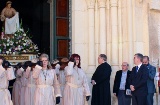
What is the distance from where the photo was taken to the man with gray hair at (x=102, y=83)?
1030cm

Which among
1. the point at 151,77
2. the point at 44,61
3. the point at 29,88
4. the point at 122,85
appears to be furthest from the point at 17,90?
the point at 151,77

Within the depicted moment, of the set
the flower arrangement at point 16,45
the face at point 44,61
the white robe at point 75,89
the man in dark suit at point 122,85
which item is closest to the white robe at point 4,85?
the face at point 44,61

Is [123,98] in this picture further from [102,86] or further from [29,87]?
[29,87]

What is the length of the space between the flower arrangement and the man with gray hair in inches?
126

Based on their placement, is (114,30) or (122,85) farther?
(114,30)

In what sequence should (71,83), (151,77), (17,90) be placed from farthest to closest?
(17,90) → (151,77) → (71,83)

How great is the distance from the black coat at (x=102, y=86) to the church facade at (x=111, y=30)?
2.57ft

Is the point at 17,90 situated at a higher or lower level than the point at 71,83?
lower

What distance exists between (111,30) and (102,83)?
1883 mm

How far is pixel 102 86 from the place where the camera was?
34.1 feet

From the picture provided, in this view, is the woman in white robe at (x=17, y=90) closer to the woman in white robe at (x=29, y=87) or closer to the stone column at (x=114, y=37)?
the woman in white robe at (x=29, y=87)

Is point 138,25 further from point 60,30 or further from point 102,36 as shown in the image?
point 60,30

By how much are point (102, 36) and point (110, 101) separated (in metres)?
2.02

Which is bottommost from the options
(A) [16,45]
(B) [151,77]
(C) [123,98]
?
(C) [123,98]
